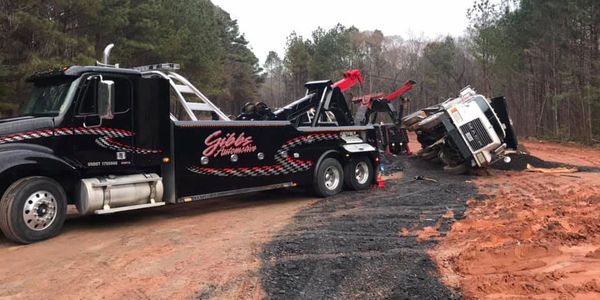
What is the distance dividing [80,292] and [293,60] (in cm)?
5572

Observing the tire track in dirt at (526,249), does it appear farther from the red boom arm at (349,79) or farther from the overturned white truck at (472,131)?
the red boom arm at (349,79)

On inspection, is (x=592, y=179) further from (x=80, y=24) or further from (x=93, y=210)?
(x=80, y=24)

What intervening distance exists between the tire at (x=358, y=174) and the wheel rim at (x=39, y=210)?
666 cm

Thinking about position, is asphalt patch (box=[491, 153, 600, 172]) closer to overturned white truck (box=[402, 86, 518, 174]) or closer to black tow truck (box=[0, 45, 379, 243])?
overturned white truck (box=[402, 86, 518, 174])

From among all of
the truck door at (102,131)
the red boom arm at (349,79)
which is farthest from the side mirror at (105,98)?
the red boom arm at (349,79)

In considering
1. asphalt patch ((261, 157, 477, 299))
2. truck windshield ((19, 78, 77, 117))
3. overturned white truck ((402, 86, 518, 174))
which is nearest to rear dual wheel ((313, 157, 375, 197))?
asphalt patch ((261, 157, 477, 299))

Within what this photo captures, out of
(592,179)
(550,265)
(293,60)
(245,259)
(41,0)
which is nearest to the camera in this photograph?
(550,265)

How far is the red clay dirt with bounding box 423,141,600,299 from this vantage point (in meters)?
4.96

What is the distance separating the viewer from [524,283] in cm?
506

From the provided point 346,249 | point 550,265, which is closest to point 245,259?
point 346,249

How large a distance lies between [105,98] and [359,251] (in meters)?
4.16

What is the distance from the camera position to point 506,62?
124 ft

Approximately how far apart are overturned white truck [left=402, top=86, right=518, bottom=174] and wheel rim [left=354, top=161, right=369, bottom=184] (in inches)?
143

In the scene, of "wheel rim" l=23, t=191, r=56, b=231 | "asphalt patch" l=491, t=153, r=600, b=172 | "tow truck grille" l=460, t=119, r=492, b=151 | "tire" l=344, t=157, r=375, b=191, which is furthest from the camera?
"asphalt patch" l=491, t=153, r=600, b=172
